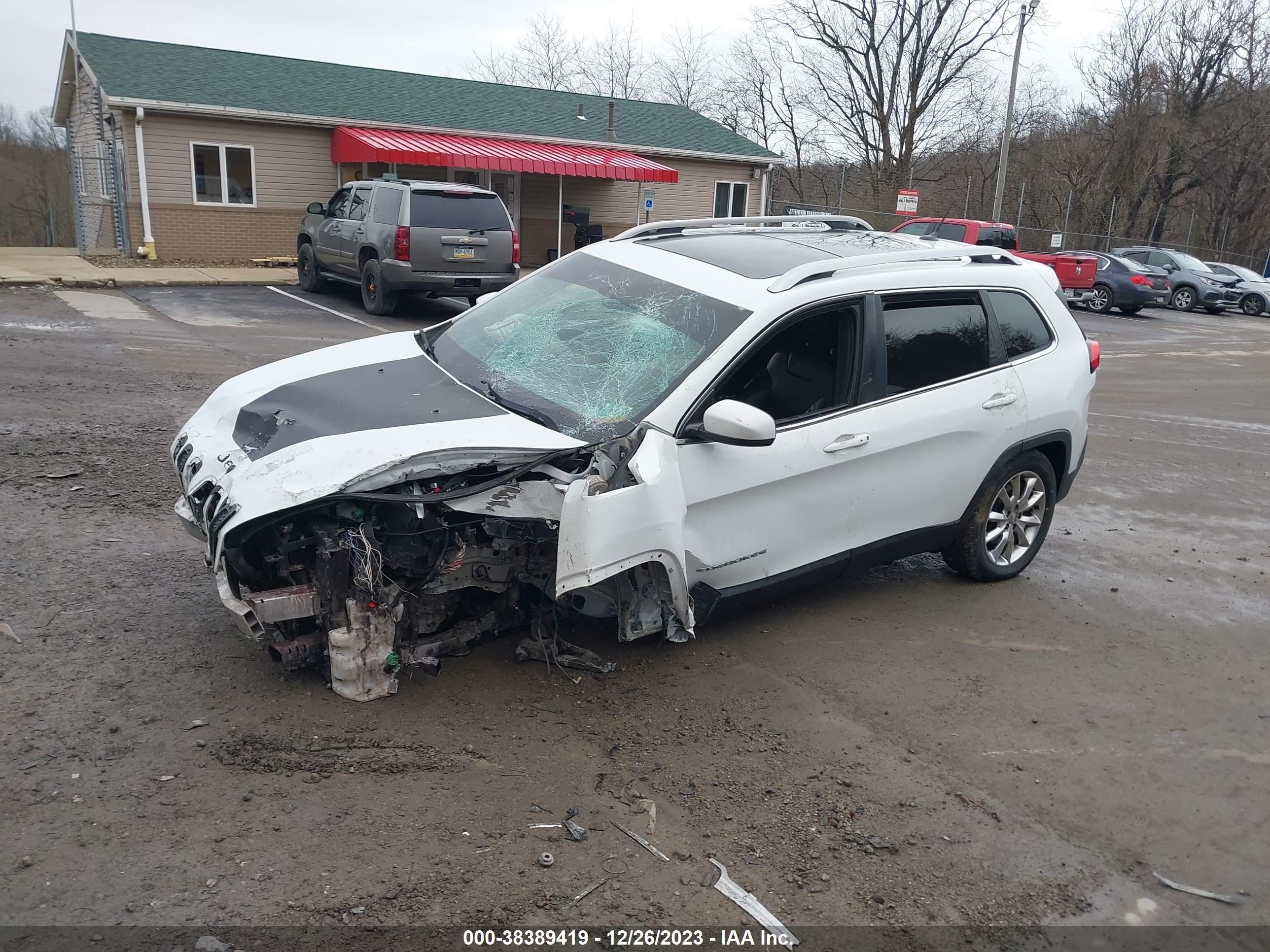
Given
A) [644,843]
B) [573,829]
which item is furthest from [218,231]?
[644,843]

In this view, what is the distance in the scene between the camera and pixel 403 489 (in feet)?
11.9

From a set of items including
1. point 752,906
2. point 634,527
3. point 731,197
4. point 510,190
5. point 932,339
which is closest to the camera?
point 752,906

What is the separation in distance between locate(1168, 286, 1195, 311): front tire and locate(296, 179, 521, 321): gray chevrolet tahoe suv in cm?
1991

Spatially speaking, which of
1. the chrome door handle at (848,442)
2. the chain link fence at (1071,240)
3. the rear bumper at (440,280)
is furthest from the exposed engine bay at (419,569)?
the chain link fence at (1071,240)

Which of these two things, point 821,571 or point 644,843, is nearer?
point 644,843

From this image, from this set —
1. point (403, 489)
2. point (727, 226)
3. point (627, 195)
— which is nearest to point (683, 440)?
point (403, 489)

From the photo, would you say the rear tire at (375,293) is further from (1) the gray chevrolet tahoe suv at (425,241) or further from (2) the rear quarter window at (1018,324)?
(2) the rear quarter window at (1018,324)

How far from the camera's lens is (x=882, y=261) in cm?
489

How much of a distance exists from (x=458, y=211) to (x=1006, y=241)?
13929 mm

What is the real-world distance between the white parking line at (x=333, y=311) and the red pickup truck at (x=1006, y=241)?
12.9m

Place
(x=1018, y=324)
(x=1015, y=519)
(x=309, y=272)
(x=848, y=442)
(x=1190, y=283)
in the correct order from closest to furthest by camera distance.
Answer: (x=848, y=442)
(x=1018, y=324)
(x=1015, y=519)
(x=309, y=272)
(x=1190, y=283)

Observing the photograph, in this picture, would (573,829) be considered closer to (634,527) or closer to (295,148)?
(634,527)

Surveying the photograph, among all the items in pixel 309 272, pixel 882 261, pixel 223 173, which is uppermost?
pixel 223 173

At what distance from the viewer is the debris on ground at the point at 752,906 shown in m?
2.88
